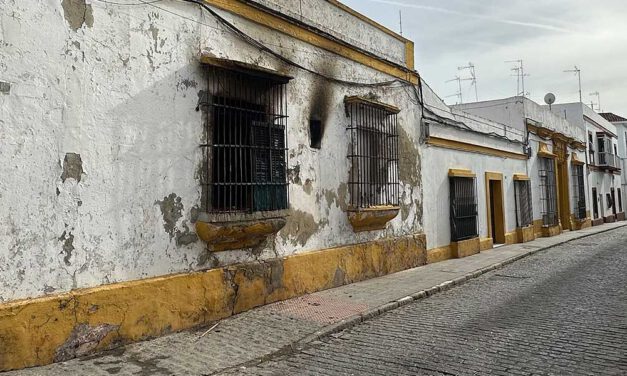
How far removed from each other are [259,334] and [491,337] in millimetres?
2306

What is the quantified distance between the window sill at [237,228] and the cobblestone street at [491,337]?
59.9 inches

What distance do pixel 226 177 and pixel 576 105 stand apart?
23054 mm

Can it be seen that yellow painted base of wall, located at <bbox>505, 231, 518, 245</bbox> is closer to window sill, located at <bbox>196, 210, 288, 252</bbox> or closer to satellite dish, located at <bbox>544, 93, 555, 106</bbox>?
window sill, located at <bbox>196, 210, 288, 252</bbox>

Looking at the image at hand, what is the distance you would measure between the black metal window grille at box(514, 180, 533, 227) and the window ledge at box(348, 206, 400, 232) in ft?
24.9

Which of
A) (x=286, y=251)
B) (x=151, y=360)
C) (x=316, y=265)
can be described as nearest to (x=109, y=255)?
(x=151, y=360)

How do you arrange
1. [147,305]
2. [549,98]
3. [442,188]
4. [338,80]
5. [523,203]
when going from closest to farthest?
1. [147,305]
2. [338,80]
3. [442,188]
4. [523,203]
5. [549,98]

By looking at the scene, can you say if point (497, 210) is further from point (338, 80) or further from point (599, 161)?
point (599, 161)

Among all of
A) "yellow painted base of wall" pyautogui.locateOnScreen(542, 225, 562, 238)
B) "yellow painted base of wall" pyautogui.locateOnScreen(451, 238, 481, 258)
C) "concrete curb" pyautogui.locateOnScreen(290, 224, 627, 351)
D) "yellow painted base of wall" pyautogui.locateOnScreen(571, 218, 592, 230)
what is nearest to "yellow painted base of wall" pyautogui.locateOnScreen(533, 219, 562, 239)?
"yellow painted base of wall" pyautogui.locateOnScreen(542, 225, 562, 238)

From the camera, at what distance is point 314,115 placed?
23.3 feet

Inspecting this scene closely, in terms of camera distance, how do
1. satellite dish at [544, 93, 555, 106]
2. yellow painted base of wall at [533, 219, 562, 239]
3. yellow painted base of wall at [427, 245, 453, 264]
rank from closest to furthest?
yellow painted base of wall at [427, 245, 453, 264], yellow painted base of wall at [533, 219, 562, 239], satellite dish at [544, 93, 555, 106]

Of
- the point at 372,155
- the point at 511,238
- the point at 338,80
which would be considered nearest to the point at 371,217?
the point at 372,155

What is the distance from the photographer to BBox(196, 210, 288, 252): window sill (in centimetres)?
529

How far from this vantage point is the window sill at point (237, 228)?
208 inches

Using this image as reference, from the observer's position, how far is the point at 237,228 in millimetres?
5480
